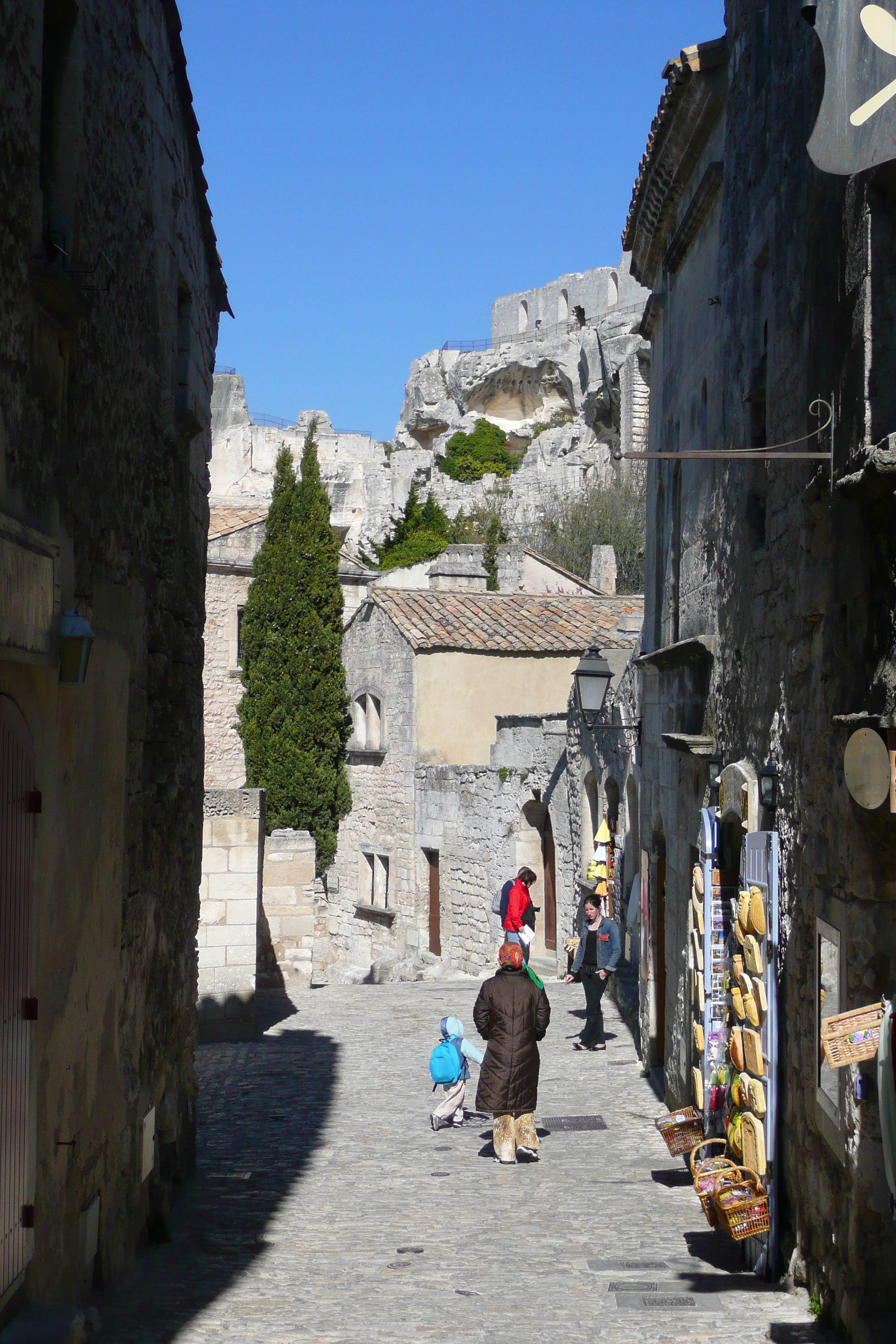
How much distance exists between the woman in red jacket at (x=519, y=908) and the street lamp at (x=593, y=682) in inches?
Answer: 94.4

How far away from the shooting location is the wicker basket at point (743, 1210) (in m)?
6.06

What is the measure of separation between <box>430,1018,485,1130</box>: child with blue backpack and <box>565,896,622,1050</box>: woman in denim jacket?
2910mm

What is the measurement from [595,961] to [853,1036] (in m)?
8.50

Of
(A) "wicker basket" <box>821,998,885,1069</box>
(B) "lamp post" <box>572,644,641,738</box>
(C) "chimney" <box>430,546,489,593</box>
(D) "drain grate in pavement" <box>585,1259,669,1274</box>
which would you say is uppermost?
(C) "chimney" <box>430,546,489,593</box>

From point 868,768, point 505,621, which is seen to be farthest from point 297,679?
point 868,768

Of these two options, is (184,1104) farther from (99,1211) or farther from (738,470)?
(738,470)

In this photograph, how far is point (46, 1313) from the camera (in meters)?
4.62

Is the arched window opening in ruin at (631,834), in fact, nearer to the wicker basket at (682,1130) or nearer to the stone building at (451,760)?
the stone building at (451,760)

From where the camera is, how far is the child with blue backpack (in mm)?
9922

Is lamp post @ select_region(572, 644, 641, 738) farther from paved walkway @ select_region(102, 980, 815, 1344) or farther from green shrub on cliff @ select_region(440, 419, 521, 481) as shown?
green shrub on cliff @ select_region(440, 419, 521, 481)

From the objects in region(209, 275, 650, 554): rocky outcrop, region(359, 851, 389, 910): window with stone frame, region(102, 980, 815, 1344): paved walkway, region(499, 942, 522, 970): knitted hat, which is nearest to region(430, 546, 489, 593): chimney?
region(359, 851, 389, 910): window with stone frame

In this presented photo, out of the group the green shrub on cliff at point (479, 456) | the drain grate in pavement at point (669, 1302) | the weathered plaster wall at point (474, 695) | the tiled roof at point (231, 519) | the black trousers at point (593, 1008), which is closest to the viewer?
the drain grate in pavement at point (669, 1302)

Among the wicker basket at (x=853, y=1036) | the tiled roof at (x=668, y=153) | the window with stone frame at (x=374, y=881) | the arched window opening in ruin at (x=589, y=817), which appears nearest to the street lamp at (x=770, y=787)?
the wicker basket at (x=853, y=1036)

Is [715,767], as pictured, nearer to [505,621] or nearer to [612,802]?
[612,802]
